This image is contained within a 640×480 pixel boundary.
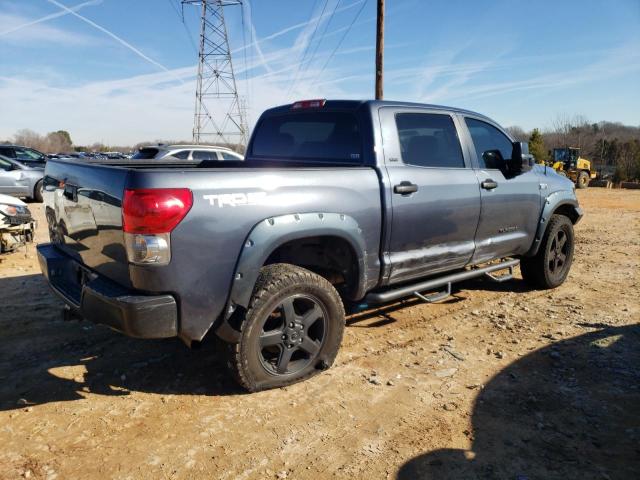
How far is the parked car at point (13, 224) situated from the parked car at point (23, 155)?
9.67 meters

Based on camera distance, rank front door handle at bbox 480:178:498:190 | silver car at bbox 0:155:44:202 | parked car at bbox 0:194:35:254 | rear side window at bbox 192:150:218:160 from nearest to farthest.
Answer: front door handle at bbox 480:178:498:190 → parked car at bbox 0:194:35:254 → rear side window at bbox 192:150:218:160 → silver car at bbox 0:155:44:202

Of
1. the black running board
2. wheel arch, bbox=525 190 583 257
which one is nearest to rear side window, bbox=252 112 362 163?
the black running board

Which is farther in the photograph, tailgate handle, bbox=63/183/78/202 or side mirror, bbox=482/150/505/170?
side mirror, bbox=482/150/505/170

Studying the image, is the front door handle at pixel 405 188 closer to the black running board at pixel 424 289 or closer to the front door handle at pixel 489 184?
the black running board at pixel 424 289

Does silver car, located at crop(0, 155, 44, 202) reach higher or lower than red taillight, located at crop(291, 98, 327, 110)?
lower

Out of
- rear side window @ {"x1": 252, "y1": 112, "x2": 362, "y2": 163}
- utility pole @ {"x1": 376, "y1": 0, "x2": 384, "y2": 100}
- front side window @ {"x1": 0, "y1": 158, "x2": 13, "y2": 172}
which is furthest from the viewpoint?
utility pole @ {"x1": 376, "y1": 0, "x2": 384, "y2": 100}

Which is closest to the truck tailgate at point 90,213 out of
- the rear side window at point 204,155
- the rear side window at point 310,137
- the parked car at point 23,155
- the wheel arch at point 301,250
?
the wheel arch at point 301,250

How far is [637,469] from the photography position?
244cm

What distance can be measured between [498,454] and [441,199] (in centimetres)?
202

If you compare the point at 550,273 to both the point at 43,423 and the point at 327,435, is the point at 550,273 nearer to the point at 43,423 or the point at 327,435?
the point at 327,435

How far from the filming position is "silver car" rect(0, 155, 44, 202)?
12898 mm

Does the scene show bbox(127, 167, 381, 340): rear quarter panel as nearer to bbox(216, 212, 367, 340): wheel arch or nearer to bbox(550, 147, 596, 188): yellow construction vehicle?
bbox(216, 212, 367, 340): wheel arch

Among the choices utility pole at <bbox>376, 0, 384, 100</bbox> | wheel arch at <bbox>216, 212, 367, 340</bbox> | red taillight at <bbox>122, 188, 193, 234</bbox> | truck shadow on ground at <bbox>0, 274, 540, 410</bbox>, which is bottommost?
truck shadow on ground at <bbox>0, 274, 540, 410</bbox>

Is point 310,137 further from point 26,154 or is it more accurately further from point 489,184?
point 26,154
